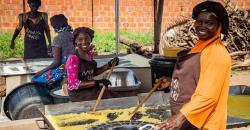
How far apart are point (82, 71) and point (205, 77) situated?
192 centimetres

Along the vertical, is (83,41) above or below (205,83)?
above

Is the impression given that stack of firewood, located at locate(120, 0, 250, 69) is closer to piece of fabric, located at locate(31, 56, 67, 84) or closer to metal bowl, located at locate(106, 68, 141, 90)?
metal bowl, located at locate(106, 68, 141, 90)

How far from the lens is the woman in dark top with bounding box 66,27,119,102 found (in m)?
3.84

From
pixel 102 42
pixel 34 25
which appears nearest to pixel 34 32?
pixel 34 25

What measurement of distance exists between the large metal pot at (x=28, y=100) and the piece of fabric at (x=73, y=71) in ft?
3.91

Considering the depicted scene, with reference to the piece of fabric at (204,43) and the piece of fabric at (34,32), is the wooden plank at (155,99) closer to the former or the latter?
the piece of fabric at (204,43)

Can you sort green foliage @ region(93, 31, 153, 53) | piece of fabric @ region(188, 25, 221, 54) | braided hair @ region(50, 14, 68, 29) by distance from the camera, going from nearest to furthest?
piece of fabric @ region(188, 25, 221, 54), braided hair @ region(50, 14, 68, 29), green foliage @ region(93, 31, 153, 53)

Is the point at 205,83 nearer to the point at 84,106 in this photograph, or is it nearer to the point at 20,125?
the point at 84,106

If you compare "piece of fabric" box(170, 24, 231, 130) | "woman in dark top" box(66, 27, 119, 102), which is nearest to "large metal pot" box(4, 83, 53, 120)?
"woman in dark top" box(66, 27, 119, 102)

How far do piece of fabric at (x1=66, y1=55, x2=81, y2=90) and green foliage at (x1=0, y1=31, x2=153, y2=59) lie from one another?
6.73 m

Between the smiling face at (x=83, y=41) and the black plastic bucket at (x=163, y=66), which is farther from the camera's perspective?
the black plastic bucket at (x=163, y=66)

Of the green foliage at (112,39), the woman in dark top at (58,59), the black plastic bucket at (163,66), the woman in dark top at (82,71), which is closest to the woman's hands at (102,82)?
the woman in dark top at (82,71)

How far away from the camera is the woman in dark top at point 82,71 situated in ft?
12.6

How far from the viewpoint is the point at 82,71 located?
155 inches
